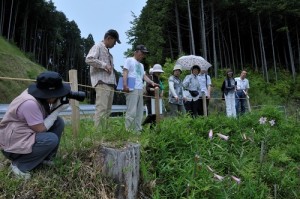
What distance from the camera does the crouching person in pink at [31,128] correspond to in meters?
3.10

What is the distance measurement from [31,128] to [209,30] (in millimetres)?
32070

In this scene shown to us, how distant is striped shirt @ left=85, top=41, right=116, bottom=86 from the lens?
194 inches

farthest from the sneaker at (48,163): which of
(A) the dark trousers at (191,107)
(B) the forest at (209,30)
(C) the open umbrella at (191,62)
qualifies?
(B) the forest at (209,30)

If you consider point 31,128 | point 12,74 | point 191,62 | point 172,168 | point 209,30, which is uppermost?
point 209,30

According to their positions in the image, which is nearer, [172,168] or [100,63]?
[172,168]

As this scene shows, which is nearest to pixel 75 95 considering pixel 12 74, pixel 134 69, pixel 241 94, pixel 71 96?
pixel 71 96

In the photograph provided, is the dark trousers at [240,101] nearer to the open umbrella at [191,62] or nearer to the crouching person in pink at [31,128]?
the open umbrella at [191,62]

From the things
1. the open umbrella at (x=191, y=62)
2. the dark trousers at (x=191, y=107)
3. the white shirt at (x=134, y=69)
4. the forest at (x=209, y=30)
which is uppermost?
the forest at (x=209, y=30)

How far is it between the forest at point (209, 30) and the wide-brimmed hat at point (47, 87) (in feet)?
70.4

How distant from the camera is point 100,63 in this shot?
16.1ft

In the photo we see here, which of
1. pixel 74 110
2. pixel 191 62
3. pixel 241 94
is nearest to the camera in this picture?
pixel 74 110

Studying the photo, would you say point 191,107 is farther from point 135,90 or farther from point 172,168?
point 172,168

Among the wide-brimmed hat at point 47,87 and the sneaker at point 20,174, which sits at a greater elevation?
the wide-brimmed hat at point 47,87

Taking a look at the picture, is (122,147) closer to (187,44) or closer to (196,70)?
(196,70)
